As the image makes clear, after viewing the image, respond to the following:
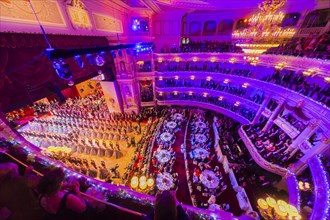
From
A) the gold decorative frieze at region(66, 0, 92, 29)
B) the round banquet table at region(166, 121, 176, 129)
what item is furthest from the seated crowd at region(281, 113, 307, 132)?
the gold decorative frieze at region(66, 0, 92, 29)

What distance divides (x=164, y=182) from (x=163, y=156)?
2436mm

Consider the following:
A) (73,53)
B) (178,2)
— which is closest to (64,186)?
(73,53)

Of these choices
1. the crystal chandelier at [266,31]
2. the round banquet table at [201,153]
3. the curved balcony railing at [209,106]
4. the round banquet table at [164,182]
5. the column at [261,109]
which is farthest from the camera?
the curved balcony railing at [209,106]

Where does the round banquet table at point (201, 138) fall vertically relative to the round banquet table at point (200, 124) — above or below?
above

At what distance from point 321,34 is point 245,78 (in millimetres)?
5845

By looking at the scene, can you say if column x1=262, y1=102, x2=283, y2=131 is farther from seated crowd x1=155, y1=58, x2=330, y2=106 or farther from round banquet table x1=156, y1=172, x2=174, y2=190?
round banquet table x1=156, y1=172, x2=174, y2=190

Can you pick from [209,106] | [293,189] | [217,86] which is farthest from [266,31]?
[209,106]

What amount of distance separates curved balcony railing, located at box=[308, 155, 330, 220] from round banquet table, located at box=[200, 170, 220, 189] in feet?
14.5

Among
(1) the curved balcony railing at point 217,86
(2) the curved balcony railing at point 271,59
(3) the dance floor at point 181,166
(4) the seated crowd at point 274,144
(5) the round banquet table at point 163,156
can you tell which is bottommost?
(3) the dance floor at point 181,166

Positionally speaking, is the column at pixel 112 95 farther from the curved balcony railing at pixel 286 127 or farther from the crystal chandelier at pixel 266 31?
the curved balcony railing at pixel 286 127

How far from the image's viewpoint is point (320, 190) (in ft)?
21.7

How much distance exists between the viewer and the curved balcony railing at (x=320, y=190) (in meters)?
5.46

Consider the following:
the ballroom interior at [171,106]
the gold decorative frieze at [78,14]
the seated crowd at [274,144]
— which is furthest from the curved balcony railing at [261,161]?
the gold decorative frieze at [78,14]

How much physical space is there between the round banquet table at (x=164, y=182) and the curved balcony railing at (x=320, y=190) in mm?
6786
